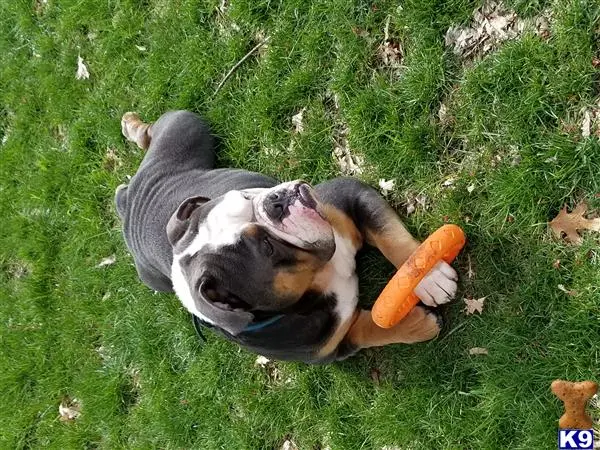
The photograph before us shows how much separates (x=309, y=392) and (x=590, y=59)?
9.69 ft

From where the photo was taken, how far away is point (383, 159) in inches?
187

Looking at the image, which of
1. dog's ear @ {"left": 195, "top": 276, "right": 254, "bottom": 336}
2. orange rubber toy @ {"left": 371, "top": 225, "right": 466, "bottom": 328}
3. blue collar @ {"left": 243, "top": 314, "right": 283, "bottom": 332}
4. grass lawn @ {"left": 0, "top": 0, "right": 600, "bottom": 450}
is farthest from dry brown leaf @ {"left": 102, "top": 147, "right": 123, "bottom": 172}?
orange rubber toy @ {"left": 371, "top": 225, "right": 466, "bottom": 328}

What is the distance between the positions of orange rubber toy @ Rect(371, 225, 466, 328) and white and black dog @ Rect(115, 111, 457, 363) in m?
0.18

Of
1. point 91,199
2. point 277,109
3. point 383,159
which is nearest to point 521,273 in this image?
point 383,159

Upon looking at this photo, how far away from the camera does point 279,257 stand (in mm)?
3729

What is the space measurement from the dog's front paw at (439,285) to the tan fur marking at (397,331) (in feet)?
0.34

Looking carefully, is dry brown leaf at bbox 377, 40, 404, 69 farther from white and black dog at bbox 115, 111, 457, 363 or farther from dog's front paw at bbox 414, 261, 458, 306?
dog's front paw at bbox 414, 261, 458, 306

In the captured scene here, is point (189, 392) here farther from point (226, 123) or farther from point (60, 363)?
point (226, 123)

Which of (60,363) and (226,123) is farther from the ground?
(226,123)

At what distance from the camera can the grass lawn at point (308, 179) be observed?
3.98 metres

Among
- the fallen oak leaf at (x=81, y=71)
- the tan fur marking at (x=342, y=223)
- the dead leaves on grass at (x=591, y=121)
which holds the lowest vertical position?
the fallen oak leaf at (x=81, y=71)

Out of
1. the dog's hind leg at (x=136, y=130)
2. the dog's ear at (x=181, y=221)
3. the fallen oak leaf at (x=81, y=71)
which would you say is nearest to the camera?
the dog's ear at (x=181, y=221)

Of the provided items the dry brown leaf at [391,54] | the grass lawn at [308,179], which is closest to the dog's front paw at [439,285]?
the grass lawn at [308,179]

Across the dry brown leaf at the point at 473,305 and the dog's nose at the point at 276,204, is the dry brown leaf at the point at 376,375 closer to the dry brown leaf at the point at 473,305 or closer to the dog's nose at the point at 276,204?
the dry brown leaf at the point at 473,305
